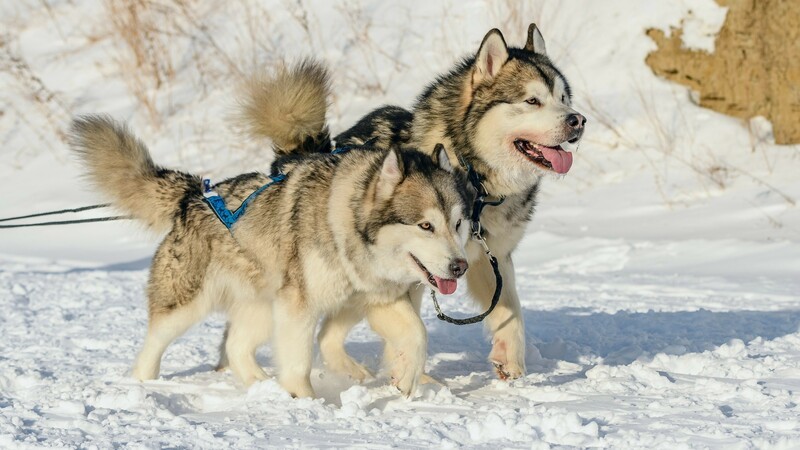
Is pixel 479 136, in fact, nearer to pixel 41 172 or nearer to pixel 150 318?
pixel 150 318

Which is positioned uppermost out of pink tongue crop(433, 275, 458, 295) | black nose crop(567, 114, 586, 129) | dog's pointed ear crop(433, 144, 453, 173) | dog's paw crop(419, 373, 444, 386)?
black nose crop(567, 114, 586, 129)

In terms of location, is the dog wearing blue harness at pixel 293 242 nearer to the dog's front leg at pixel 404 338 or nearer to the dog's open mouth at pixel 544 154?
the dog's front leg at pixel 404 338

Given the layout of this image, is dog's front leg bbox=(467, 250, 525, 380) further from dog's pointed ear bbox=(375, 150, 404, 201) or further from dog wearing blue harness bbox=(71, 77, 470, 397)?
dog's pointed ear bbox=(375, 150, 404, 201)

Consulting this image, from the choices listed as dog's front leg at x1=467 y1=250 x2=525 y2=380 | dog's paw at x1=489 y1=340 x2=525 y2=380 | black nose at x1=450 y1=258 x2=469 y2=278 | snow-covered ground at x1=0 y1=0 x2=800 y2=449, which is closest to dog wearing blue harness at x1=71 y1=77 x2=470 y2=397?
black nose at x1=450 y1=258 x2=469 y2=278

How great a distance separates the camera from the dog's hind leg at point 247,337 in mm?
5074

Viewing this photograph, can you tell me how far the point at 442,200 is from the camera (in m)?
4.28

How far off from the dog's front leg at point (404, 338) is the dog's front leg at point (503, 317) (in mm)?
571

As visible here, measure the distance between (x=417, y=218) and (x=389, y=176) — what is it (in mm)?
222

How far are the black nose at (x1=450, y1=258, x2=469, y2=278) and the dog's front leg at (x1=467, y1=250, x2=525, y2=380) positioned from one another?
32.8 inches

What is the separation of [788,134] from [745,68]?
82cm

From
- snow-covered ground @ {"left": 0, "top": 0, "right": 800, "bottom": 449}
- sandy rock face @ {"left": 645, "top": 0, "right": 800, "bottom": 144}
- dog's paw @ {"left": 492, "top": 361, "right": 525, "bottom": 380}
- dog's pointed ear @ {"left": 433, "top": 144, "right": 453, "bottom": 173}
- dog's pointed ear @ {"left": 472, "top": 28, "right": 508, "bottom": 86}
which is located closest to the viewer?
snow-covered ground @ {"left": 0, "top": 0, "right": 800, "bottom": 449}

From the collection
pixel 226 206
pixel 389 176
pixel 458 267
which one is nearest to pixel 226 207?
pixel 226 206

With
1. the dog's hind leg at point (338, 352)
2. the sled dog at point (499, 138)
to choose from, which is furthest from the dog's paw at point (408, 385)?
the dog's hind leg at point (338, 352)

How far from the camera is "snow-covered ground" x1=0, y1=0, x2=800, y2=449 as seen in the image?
156 inches
